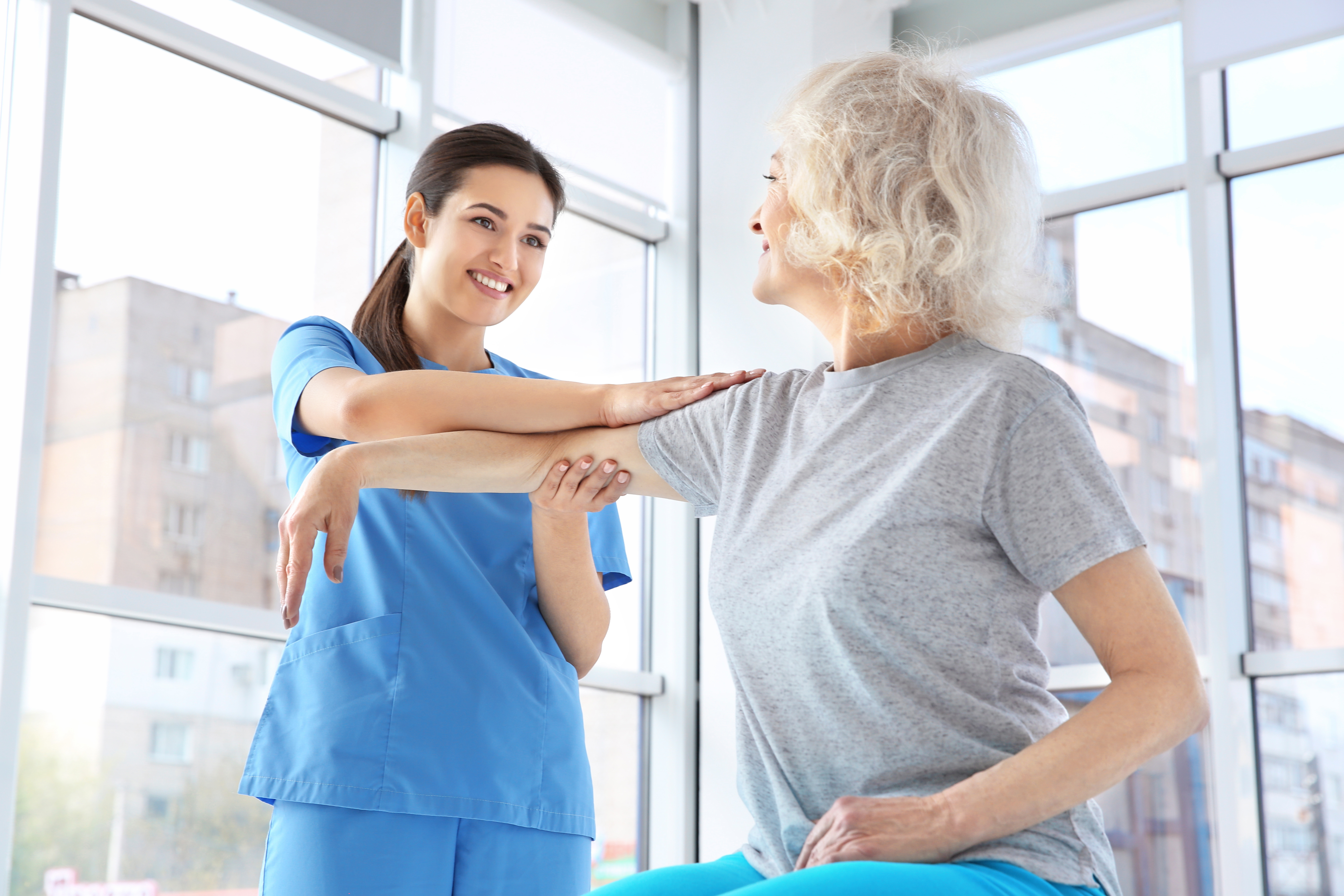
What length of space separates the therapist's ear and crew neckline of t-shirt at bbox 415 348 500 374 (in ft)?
0.60

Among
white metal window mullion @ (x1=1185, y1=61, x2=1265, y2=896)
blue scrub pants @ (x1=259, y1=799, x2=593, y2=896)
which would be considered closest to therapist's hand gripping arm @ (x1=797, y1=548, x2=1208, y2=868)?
blue scrub pants @ (x1=259, y1=799, x2=593, y2=896)

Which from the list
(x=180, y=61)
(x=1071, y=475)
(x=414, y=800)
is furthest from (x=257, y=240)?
(x=1071, y=475)

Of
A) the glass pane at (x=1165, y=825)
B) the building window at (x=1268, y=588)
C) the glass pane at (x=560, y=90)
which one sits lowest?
the glass pane at (x=1165, y=825)

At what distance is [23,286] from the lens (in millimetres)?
2572

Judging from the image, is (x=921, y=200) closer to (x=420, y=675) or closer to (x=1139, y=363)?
(x=420, y=675)

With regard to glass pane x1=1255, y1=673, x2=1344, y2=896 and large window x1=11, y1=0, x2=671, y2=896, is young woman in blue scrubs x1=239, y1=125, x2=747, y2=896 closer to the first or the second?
large window x1=11, y1=0, x2=671, y2=896

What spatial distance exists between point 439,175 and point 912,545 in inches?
44.9

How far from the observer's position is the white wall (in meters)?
3.85

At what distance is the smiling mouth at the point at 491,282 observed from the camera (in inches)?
70.6

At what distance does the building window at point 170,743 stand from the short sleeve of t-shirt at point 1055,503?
233 centimetres

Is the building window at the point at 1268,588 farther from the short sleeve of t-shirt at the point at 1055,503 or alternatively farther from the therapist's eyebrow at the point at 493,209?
the short sleeve of t-shirt at the point at 1055,503

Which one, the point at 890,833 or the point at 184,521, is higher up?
the point at 184,521

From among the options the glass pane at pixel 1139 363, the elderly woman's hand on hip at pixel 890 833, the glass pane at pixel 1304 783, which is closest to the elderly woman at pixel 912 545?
the elderly woman's hand on hip at pixel 890 833

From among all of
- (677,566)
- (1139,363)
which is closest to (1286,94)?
(1139,363)
